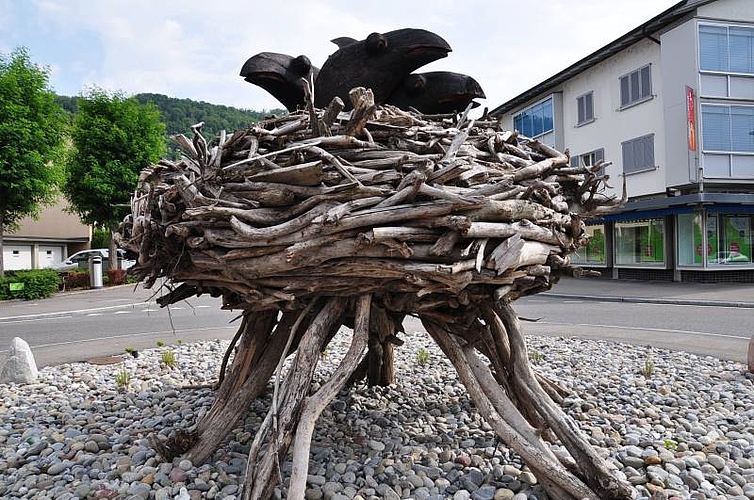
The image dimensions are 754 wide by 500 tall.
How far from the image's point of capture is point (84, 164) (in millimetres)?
23734

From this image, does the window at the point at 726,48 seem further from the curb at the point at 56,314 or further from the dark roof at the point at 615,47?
the curb at the point at 56,314

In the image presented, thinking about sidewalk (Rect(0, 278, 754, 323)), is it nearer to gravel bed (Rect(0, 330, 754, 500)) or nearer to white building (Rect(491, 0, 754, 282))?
white building (Rect(491, 0, 754, 282))

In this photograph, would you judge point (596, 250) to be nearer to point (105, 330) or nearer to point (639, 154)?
point (639, 154)

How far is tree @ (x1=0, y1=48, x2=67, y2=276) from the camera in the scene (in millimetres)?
19297

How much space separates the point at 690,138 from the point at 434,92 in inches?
671

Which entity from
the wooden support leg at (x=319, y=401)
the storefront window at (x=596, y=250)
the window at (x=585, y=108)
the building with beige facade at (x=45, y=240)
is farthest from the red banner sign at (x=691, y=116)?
the building with beige facade at (x=45, y=240)

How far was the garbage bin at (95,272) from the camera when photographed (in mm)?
22245

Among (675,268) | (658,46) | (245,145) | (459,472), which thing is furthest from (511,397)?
(658,46)

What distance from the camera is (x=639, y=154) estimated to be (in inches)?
794

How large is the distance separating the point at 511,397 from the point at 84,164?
2503 cm

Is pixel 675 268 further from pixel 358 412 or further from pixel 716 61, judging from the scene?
pixel 358 412

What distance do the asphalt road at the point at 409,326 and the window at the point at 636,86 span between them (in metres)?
9.34

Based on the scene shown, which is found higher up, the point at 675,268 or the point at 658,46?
the point at 658,46

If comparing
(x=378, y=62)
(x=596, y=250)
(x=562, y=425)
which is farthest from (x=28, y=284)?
(x=596, y=250)
